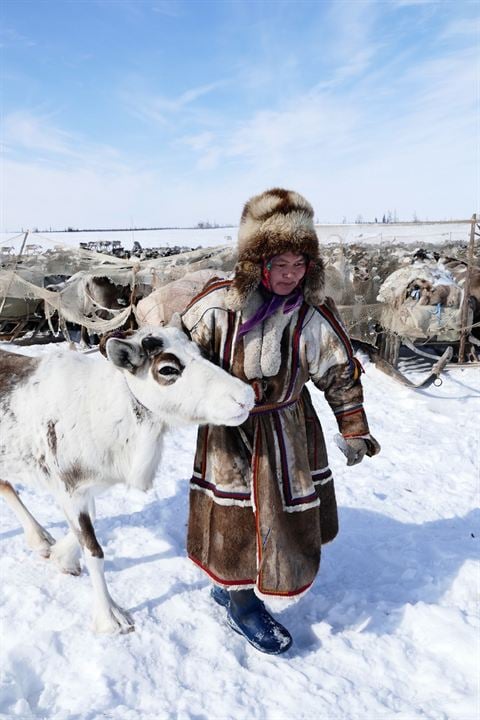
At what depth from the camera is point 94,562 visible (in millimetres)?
2322

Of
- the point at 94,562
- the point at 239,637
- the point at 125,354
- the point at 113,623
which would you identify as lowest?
the point at 239,637

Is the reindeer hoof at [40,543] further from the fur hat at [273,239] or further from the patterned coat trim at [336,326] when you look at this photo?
the patterned coat trim at [336,326]

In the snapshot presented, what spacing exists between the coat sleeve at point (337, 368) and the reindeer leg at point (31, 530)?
1868mm

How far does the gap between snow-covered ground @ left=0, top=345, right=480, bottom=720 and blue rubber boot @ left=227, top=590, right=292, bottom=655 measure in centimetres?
5

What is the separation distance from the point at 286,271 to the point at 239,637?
170cm

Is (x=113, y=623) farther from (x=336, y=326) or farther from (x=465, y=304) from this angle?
(x=465, y=304)

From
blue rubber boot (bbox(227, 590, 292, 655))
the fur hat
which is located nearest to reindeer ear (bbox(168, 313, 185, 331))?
the fur hat

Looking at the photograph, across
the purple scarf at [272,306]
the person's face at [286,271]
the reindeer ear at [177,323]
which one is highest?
the person's face at [286,271]

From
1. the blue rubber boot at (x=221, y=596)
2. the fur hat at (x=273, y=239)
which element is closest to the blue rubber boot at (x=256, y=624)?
the blue rubber boot at (x=221, y=596)

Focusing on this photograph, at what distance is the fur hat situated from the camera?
189 cm

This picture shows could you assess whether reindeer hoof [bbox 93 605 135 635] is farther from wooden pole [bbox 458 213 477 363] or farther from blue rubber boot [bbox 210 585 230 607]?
wooden pole [bbox 458 213 477 363]

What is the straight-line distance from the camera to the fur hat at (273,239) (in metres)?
1.89

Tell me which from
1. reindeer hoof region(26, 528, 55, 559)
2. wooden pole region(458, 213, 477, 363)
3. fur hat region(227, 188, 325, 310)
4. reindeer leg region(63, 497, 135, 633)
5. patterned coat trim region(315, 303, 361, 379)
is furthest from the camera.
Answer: wooden pole region(458, 213, 477, 363)

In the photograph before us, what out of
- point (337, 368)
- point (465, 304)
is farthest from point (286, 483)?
point (465, 304)
